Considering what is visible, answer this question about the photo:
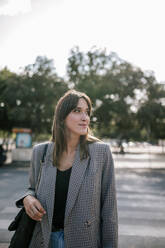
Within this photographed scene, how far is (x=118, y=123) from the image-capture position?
22031 millimetres

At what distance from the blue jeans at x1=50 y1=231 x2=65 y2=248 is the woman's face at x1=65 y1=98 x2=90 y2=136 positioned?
2.66 ft

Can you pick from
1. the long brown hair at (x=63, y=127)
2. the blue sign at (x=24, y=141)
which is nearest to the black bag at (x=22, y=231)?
the long brown hair at (x=63, y=127)

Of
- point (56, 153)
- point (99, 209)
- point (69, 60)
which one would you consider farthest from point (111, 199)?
point (69, 60)

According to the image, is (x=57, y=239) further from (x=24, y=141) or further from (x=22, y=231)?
(x=24, y=141)

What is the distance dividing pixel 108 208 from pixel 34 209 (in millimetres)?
567

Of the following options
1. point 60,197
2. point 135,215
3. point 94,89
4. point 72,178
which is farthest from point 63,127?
point 94,89

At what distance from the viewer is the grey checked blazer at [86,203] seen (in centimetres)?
185

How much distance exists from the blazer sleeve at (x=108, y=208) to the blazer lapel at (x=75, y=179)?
18 centimetres

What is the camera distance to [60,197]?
76.4 inches

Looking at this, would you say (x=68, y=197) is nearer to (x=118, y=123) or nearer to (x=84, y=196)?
(x=84, y=196)

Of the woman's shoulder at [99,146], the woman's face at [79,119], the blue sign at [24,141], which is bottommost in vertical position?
the blue sign at [24,141]

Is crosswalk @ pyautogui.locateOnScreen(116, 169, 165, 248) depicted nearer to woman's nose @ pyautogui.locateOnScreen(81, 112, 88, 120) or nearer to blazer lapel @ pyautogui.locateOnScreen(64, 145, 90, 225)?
blazer lapel @ pyautogui.locateOnScreen(64, 145, 90, 225)

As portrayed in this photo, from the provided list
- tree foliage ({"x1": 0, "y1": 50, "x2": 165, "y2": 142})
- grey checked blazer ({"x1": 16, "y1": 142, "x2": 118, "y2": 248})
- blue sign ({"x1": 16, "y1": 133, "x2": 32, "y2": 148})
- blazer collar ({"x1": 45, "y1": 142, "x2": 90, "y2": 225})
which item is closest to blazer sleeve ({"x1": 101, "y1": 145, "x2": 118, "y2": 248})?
grey checked blazer ({"x1": 16, "y1": 142, "x2": 118, "y2": 248})

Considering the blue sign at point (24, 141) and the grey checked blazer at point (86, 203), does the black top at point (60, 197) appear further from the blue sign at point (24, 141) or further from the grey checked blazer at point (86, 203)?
the blue sign at point (24, 141)
